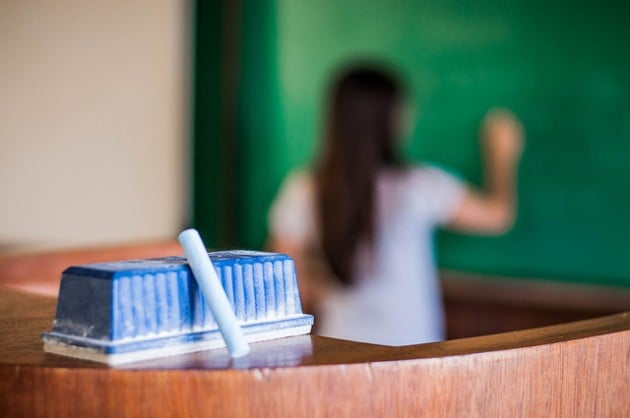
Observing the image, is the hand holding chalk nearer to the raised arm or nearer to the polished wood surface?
the raised arm

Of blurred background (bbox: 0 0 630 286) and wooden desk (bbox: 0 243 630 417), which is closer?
wooden desk (bbox: 0 243 630 417)

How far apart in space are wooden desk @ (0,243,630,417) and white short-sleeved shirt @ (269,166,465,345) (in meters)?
1.52

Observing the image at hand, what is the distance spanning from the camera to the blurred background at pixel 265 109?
360 centimetres

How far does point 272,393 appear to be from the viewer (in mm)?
1118

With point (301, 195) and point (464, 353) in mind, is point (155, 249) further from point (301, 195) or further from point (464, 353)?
point (464, 353)

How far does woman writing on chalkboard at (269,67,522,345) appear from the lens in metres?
2.80

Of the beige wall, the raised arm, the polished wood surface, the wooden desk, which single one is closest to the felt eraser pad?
the wooden desk

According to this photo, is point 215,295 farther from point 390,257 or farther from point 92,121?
point 92,121

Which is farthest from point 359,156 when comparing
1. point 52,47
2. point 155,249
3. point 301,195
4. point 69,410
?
point 52,47

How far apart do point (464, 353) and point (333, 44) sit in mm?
3226

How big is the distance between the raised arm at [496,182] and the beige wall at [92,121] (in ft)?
5.20

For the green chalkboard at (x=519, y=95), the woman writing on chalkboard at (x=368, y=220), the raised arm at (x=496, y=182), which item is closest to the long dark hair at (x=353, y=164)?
the woman writing on chalkboard at (x=368, y=220)

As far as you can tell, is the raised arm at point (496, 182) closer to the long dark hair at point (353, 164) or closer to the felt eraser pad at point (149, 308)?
the long dark hair at point (353, 164)

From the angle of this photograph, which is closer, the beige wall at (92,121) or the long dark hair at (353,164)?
the long dark hair at (353,164)
